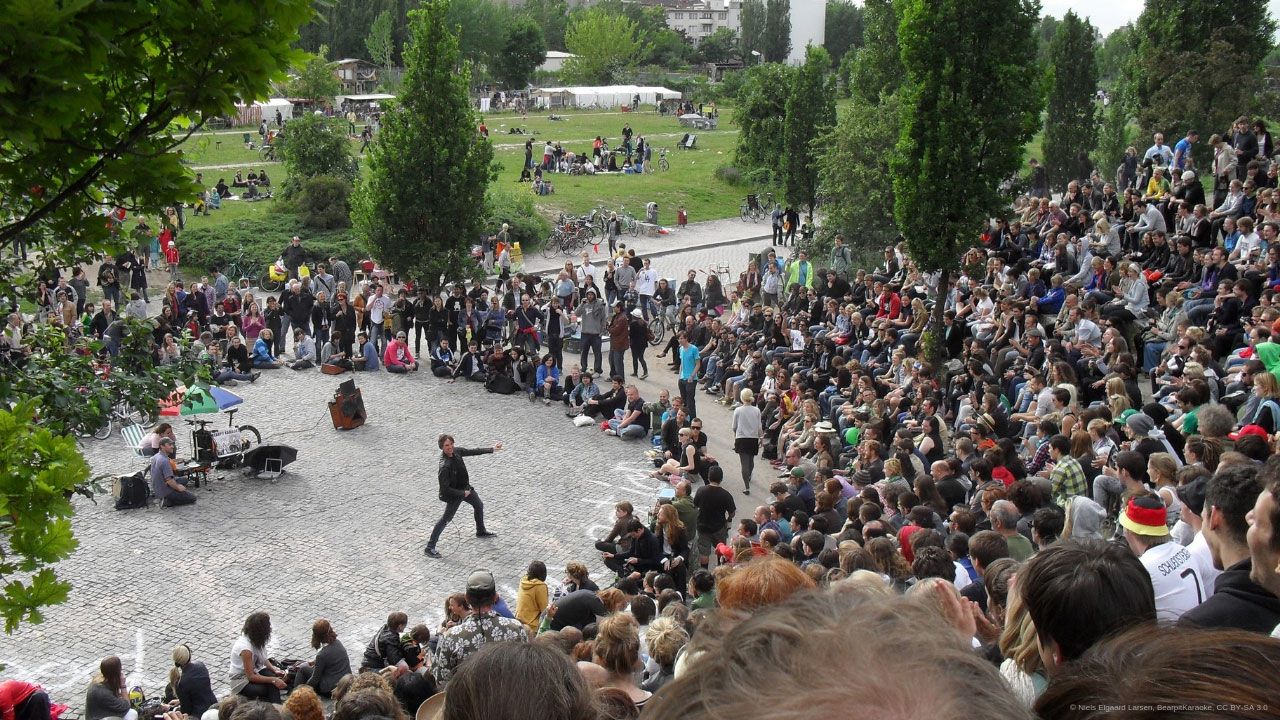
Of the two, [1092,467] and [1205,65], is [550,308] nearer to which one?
[1092,467]

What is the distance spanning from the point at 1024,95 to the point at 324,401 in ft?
41.7

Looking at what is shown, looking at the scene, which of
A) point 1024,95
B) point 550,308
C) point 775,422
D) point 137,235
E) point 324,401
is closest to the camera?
point 137,235

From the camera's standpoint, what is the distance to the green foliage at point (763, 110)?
116 ft

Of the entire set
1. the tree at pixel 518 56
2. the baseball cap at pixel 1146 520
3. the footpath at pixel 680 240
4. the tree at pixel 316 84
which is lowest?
the footpath at pixel 680 240

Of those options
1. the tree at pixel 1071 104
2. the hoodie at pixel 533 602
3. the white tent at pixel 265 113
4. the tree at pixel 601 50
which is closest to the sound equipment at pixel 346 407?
the hoodie at pixel 533 602

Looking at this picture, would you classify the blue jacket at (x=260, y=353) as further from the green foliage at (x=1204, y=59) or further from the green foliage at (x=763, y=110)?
the green foliage at (x=1204, y=59)

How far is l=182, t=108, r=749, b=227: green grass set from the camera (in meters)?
42.0

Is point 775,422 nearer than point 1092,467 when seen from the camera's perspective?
No

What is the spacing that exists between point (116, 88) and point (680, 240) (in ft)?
115

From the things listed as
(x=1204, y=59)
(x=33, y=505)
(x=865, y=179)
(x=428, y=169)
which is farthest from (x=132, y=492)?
(x=1204, y=59)

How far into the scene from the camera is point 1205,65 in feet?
93.5

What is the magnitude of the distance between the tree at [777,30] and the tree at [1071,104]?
72550 mm

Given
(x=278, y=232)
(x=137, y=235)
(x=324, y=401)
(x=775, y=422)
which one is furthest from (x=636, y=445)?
(x=278, y=232)

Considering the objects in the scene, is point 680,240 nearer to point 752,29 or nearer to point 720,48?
point 752,29
